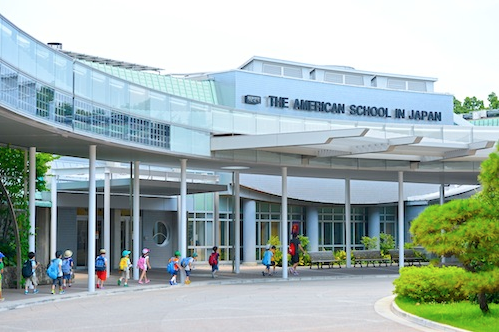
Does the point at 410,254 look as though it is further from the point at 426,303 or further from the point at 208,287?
the point at 426,303

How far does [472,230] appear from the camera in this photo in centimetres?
1523

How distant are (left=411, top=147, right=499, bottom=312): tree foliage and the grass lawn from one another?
53 cm

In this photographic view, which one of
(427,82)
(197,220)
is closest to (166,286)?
(197,220)

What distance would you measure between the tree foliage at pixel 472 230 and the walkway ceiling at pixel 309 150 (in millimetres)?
9715

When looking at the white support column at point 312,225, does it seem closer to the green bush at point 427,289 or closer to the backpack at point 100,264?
the backpack at point 100,264

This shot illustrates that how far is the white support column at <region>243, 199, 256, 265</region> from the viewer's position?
46.6m

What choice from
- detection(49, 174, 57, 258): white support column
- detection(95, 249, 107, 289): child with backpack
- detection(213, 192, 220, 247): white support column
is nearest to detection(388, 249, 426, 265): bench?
detection(213, 192, 220, 247): white support column

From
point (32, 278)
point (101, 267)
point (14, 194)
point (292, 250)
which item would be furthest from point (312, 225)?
point (32, 278)

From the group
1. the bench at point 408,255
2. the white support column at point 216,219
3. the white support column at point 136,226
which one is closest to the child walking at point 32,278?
the white support column at point 136,226

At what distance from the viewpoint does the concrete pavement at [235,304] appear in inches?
631

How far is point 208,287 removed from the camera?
28078 mm

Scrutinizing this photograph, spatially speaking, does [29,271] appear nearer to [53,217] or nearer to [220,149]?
[53,217]

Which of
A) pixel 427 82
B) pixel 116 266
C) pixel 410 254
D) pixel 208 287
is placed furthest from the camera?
pixel 427 82

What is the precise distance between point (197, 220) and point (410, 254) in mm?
11604
